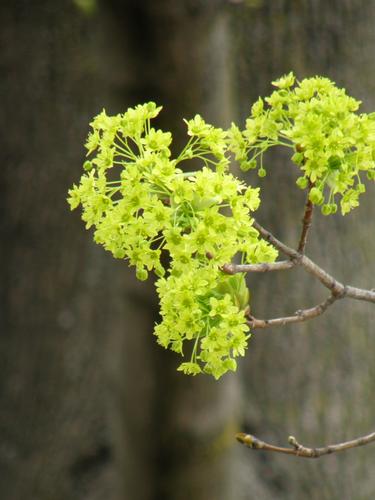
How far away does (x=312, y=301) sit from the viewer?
15.9 feet

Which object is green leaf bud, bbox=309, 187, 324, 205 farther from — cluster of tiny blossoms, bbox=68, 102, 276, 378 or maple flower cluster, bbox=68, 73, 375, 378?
cluster of tiny blossoms, bbox=68, 102, 276, 378

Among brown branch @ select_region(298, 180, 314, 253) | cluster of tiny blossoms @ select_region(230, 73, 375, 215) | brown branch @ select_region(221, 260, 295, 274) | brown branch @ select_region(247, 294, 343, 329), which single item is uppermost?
cluster of tiny blossoms @ select_region(230, 73, 375, 215)

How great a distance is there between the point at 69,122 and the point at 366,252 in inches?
81.5

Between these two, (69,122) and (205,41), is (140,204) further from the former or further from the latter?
(69,122)

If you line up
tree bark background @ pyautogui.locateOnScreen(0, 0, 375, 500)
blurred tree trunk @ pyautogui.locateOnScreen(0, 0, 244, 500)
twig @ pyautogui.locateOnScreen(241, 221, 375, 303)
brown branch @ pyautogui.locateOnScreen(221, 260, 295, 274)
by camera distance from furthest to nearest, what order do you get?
1. blurred tree trunk @ pyautogui.locateOnScreen(0, 0, 244, 500)
2. tree bark background @ pyautogui.locateOnScreen(0, 0, 375, 500)
3. twig @ pyautogui.locateOnScreen(241, 221, 375, 303)
4. brown branch @ pyautogui.locateOnScreen(221, 260, 295, 274)

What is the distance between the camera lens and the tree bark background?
161 inches

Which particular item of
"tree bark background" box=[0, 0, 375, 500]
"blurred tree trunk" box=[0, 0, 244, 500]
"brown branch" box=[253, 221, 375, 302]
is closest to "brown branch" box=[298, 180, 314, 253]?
"brown branch" box=[253, 221, 375, 302]

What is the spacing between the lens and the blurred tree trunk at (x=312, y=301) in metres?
4.86

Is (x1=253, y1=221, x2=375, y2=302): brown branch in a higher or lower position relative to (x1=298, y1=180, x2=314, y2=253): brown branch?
lower

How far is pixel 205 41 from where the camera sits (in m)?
3.98

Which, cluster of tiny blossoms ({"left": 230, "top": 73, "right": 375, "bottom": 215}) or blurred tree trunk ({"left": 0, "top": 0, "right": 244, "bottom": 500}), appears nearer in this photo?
cluster of tiny blossoms ({"left": 230, "top": 73, "right": 375, "bottom": 215})

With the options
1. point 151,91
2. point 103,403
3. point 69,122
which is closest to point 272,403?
point 103,403

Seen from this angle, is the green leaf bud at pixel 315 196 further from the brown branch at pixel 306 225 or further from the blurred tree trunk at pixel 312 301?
the blurred tree trunk at pixel 312 301

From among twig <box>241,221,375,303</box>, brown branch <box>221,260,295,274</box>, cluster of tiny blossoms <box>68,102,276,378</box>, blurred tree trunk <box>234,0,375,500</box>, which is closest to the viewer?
cluster of tiny blossoms <box>68,102,276,378</box>
